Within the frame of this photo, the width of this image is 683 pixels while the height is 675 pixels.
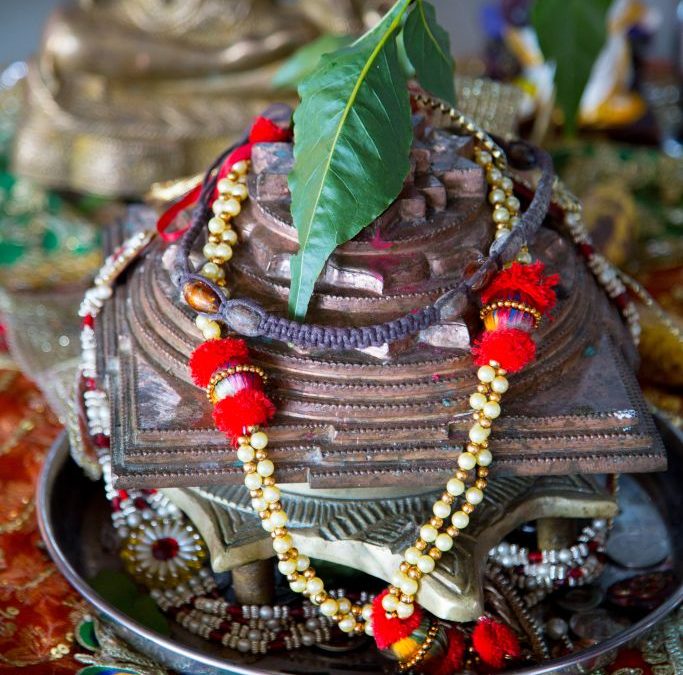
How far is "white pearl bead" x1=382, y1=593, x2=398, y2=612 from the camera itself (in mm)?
1052

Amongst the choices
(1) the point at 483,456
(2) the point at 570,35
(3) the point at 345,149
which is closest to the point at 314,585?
(1) the point at 483,456

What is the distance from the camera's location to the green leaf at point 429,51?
3.65 ft

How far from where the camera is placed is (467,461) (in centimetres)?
101

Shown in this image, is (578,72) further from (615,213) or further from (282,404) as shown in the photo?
(282,404)

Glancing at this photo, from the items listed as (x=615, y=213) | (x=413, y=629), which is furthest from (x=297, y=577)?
(x=615, y=213)

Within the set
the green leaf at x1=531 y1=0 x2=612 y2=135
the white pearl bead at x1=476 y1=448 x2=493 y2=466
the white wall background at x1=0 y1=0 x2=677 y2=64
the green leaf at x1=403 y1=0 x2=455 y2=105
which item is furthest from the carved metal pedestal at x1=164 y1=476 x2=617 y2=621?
the white wall background at x1=0 y1=0 x2=677 y2=64

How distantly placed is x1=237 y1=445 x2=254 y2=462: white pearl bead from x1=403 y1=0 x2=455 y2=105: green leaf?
45 cm

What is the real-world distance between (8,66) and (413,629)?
95.8 inches

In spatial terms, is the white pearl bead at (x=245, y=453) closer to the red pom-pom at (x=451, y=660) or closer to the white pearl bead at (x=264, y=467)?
the white pearl bead at (x=264, y=467)

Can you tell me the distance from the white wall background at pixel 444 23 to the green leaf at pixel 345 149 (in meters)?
2.47

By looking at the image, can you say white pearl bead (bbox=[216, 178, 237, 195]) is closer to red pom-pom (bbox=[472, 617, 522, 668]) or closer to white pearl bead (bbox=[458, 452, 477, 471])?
white pearl bead (bbox=[458, 452, 477, 471])

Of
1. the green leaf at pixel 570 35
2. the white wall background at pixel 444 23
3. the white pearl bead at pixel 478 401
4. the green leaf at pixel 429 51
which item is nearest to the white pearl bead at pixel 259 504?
the white pearl bead at pixel 478 401

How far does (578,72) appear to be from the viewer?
1.46m

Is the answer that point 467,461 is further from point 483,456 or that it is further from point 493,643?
point 493,643
